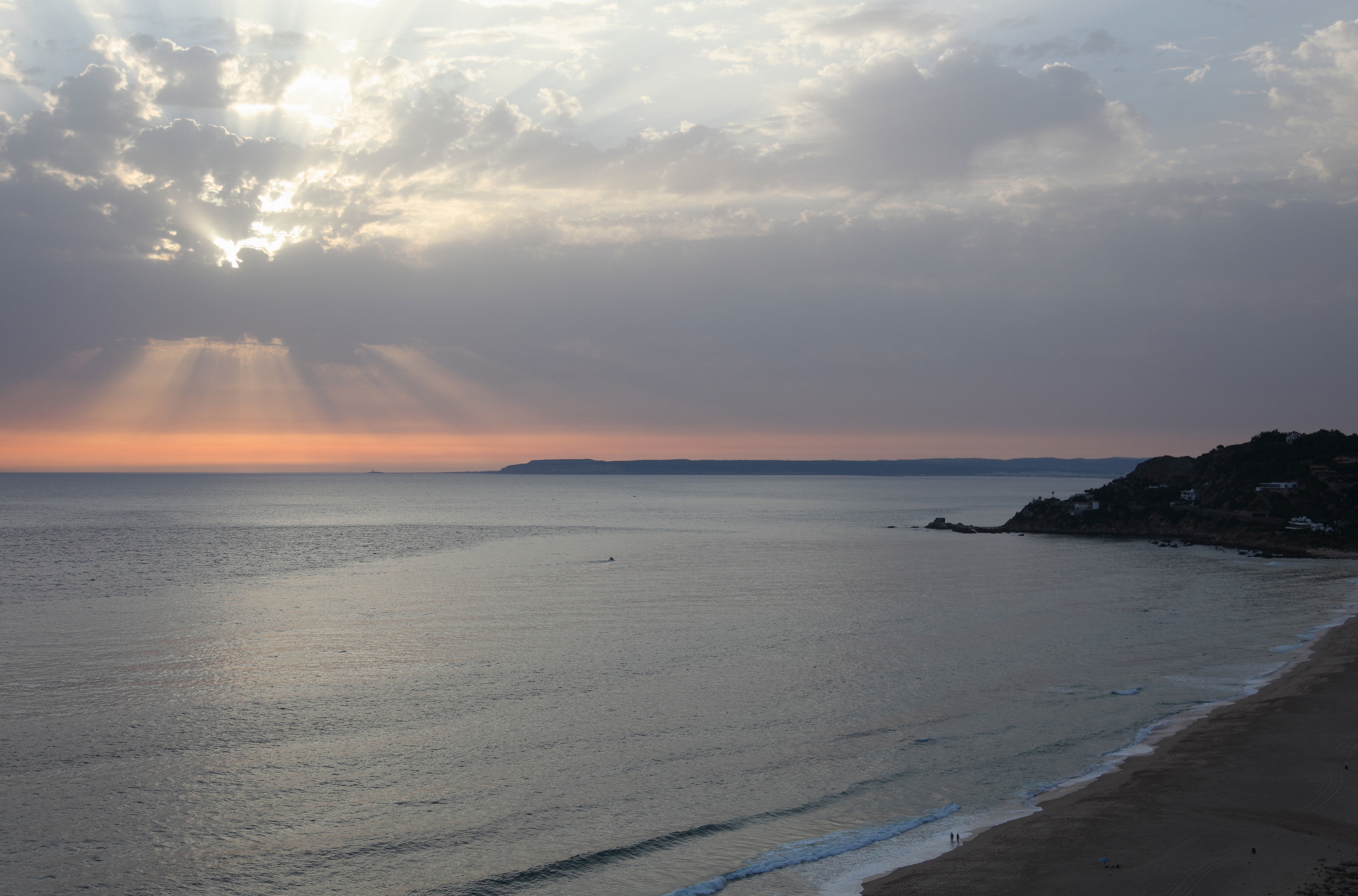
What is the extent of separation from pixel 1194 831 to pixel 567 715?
16835 mm

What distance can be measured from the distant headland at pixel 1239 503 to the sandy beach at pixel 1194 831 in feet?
255

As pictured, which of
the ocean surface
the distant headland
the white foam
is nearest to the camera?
the white foam

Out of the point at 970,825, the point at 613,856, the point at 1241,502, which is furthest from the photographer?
the point at 1241,502

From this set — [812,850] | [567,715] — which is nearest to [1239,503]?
[567,715]

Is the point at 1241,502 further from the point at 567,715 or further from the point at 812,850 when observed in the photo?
the point at 812,850

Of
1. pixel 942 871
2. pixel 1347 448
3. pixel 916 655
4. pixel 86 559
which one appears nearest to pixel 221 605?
pixel 86 559

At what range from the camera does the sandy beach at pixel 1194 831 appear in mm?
14711

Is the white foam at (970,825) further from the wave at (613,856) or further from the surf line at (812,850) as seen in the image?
the wave at (613,856)

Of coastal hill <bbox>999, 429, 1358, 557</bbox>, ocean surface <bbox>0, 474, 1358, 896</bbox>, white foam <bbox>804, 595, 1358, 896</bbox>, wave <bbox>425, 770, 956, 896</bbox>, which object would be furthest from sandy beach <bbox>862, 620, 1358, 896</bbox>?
coastal hill <bbox>999, 429, 1358, 557</bbox>

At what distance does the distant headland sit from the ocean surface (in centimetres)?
3143

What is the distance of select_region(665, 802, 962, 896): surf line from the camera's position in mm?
15352

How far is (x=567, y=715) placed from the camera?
2622 cm

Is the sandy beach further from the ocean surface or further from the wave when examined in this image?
the wave

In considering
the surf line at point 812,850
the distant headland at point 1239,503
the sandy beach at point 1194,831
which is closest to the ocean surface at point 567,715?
the surf line at point 812,850
